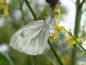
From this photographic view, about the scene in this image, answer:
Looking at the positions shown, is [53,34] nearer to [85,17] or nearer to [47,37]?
[47,37]

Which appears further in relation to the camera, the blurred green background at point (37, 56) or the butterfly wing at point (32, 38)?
the blurred green background at point (37, 56)

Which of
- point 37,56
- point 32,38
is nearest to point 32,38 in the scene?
point 32,38

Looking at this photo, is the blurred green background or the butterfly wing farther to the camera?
the blurred green background

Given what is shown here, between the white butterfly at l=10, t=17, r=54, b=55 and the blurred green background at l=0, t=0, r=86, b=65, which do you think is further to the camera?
the blurred green background at l=0, t=0, r=86, b=65

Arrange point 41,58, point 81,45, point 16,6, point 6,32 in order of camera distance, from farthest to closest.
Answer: point 6,32
point 41,58
point 16,6
point 81,45

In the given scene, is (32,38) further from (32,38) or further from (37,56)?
(37,56)

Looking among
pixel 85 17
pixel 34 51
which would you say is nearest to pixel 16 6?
pixel 85 17
